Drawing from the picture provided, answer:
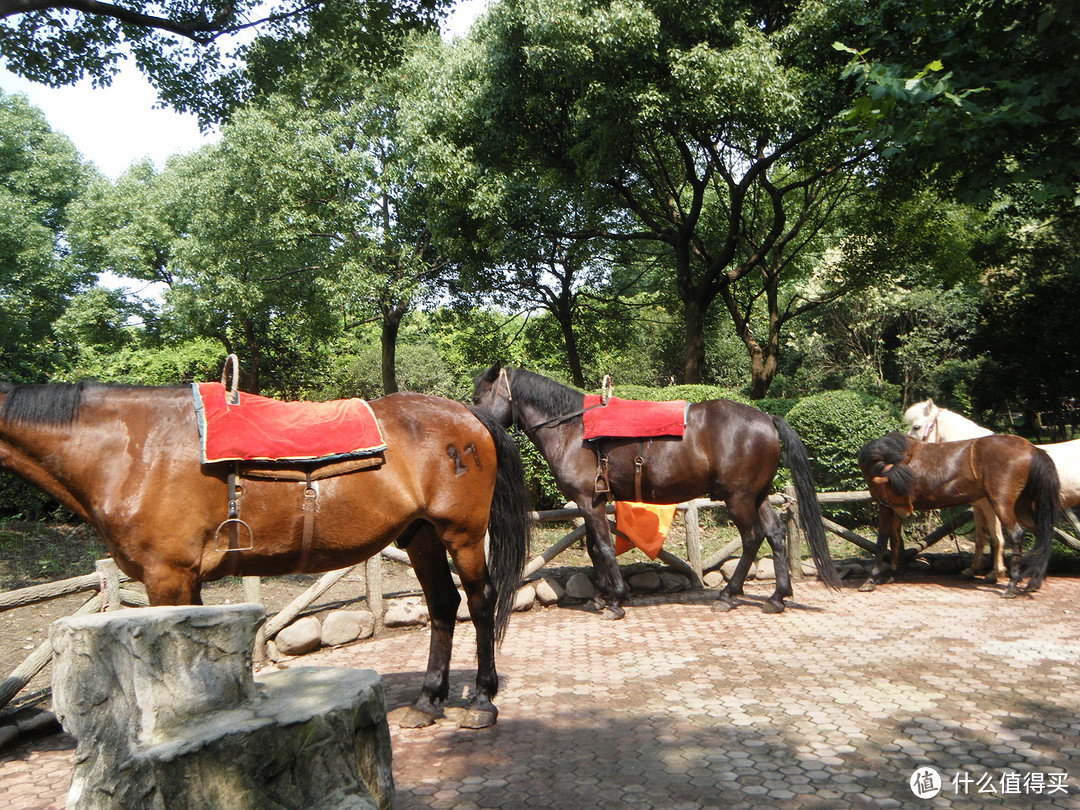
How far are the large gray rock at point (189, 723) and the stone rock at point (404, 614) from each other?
4.05 m

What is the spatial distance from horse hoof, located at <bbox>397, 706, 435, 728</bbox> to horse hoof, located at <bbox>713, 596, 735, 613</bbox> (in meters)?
3.76

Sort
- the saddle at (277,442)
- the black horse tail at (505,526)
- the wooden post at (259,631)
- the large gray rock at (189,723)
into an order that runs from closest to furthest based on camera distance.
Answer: the large gray rock at (189,723), the saddle at (277,442), the black horse tail at (505,526), the wooden post at (259,631)

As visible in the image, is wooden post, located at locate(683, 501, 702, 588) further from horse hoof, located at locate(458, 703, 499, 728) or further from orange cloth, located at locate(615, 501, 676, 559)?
horse hoof, located at locate(458, 703, 499, 728)

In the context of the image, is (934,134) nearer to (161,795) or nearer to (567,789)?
(567,789)

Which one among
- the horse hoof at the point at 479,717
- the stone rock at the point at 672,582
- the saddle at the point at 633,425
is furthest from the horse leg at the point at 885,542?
the horse hoof at the point at 479,717

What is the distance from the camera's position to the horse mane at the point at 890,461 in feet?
26.0

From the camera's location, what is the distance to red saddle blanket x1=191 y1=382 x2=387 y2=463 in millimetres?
3912

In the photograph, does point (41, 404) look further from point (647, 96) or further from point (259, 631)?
point (647, 96)

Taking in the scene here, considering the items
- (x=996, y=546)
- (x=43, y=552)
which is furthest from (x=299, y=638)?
(x=996, y=546)

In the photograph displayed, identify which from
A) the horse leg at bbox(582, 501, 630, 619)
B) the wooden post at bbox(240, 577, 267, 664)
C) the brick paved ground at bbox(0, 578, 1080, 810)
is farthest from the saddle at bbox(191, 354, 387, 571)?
the horse leg at bbox(582, 501, 630, 619)

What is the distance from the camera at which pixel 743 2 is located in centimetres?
1216

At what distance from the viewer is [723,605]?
736 cm

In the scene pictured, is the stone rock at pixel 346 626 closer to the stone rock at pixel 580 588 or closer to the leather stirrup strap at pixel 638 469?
the stone rock at pixel 580 588

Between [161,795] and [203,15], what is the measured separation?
8322 millimetres
